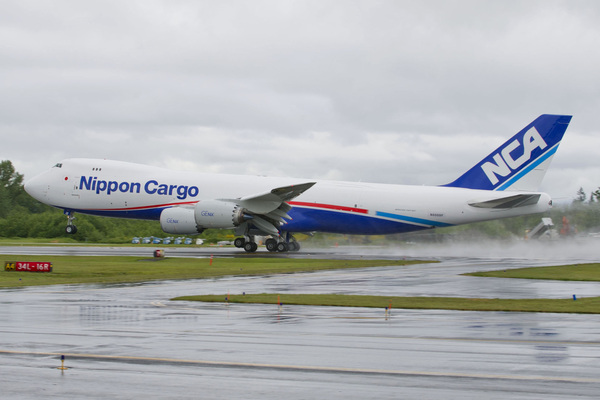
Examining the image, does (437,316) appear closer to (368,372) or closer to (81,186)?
(368,372)

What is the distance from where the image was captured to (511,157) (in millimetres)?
49219

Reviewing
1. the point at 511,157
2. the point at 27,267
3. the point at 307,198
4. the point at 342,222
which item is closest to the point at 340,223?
the point at 342,222

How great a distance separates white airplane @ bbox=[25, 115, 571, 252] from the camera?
48.2 metres

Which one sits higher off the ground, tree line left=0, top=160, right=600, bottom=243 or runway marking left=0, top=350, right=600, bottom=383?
tree line left=0, top=160, right=600, bottom=243

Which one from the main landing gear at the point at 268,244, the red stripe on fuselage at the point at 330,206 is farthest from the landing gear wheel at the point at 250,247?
the red stripe on fuselage at the point at 330,206

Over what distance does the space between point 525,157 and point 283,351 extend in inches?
1602

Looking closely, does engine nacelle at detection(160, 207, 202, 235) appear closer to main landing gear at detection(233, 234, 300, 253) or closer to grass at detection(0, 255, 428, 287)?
main landing gear at detection(233, 234, 300, 253)

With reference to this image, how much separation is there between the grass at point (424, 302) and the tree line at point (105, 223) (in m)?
32.7

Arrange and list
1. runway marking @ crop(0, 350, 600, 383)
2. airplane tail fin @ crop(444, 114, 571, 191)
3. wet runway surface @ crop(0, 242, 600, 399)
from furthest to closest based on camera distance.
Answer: airplane tail fin @ crop(444, 114, 571, 191)
runway marking @ crop(0, 350, 600, 383)
wet runway surface @ crop(0, 242, 600, 399)

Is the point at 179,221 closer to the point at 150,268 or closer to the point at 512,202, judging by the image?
the point at 150,268

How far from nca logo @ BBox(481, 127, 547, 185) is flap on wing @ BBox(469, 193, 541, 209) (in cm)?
203

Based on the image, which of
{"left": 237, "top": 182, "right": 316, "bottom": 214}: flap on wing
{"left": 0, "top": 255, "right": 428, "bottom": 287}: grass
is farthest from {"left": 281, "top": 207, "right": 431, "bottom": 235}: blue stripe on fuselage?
{"left": 0, "top": 255, "right": 428, "bottom": 287}: grass

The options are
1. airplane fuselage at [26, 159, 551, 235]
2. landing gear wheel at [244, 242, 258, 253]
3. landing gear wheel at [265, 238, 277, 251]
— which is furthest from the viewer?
landing gear wheel at [265, 238, 277, 251]

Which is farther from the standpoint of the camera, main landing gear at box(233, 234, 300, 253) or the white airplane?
main landing gear at box(233, 234, 300, 253)
